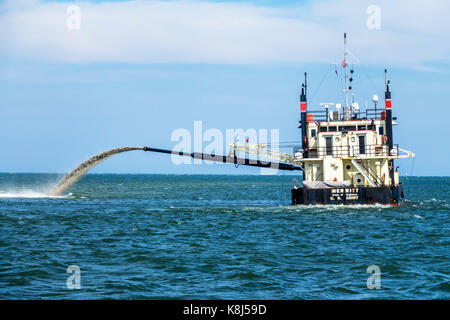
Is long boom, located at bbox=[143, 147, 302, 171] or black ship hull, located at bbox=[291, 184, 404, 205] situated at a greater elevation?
long boom, located at bbox=[143, 147, 302, 171]

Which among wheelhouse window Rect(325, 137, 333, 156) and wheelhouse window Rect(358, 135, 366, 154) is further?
wheelhouse window Rect(325, 137, 333, 156)

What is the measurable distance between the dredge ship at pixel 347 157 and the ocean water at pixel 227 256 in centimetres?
396

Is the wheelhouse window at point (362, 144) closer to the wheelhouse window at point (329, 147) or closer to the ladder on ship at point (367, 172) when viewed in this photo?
the ladder on ship at point (367, 172)

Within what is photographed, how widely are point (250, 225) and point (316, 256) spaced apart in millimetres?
11137

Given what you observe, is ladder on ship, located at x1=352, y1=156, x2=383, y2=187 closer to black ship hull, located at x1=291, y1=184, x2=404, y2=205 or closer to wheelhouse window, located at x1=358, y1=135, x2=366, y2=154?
wheelhouse window, located at x1=358, y1=135, x2=366, y2=154

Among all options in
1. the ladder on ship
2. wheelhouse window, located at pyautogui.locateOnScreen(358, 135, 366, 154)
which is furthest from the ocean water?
wheelhouse window, located at pyautogui.locateOnScreen(358, 135, 366, 154)

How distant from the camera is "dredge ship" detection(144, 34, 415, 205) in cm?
4078

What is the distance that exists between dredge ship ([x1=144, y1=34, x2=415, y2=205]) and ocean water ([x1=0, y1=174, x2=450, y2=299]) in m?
3.96

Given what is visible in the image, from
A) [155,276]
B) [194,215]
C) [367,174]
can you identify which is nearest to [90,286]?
[155,276]

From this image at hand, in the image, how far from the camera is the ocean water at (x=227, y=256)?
15344 mm

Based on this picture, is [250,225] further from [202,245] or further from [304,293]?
[304,293]

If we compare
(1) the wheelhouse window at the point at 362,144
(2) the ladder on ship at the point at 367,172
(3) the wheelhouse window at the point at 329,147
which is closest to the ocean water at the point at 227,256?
(2) the ladder on ship at the point at 367,172

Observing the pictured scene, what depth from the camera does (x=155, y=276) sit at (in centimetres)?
1722

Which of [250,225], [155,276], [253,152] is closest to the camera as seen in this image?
[155,276]
